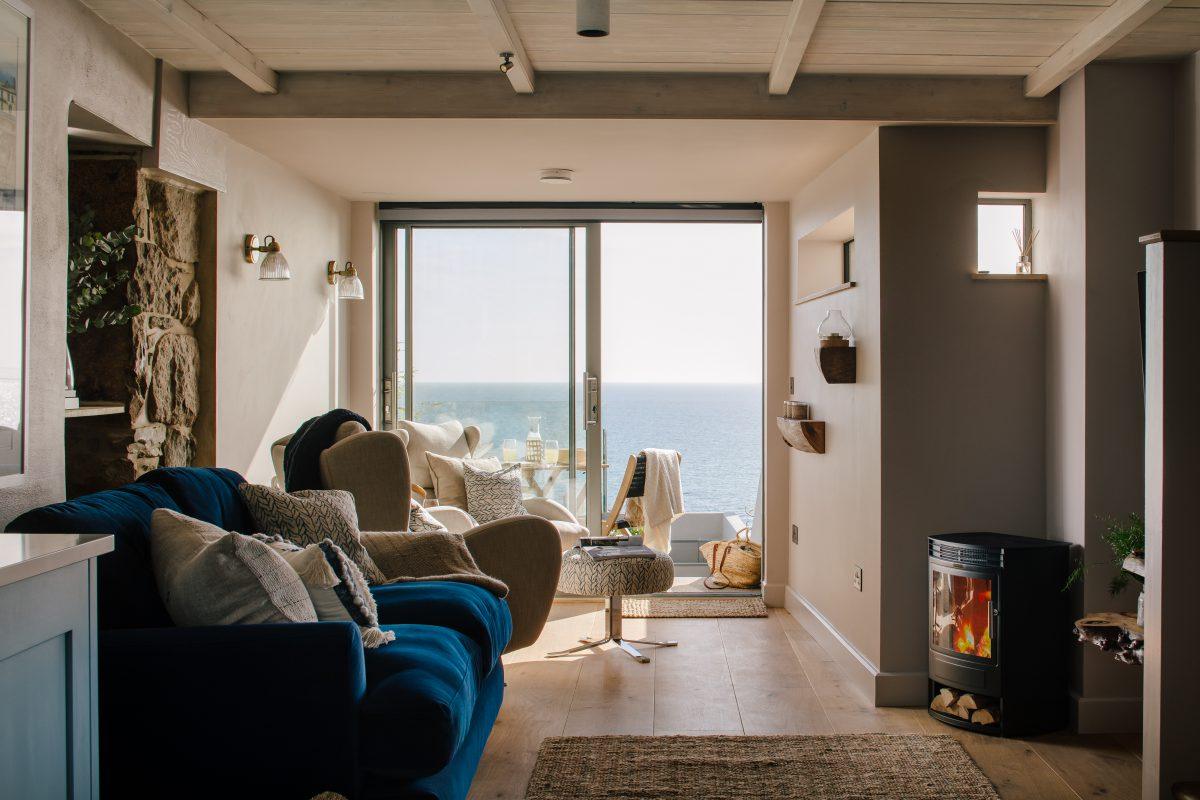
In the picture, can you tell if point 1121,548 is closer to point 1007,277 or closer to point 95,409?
point 1007,277

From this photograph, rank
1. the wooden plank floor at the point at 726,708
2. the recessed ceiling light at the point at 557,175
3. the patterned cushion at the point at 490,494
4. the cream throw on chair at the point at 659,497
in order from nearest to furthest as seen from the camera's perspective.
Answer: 1. the wooden plank floor at the point at 726,708
2. the recessed ceiling light at the point at 557,175
3. the patterned cushion at the point at 490,494
4. the cream throw on chair at the point at 659,497

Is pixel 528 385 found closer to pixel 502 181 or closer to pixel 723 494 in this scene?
pixel 502 181

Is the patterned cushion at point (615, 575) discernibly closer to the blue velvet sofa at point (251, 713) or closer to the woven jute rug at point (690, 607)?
the woven jute rug at point (690, 607)

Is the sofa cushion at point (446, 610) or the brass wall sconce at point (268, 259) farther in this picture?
the brass wall sconce at point (268, 259)

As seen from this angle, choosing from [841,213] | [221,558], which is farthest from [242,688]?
[841,213]

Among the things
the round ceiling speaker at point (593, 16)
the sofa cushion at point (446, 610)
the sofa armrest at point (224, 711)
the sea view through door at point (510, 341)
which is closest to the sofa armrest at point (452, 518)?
the sea view through door at point (510, 341)

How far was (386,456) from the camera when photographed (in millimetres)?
3592

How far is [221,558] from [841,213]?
124 inches

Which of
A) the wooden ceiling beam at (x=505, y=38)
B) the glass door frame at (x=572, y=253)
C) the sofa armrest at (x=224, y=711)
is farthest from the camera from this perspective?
the glass door frame at (x=572, y=253)

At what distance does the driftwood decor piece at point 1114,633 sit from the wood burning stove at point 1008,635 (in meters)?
0.39

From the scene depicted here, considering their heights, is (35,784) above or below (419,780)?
above

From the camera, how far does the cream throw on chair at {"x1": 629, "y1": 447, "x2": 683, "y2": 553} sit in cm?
599

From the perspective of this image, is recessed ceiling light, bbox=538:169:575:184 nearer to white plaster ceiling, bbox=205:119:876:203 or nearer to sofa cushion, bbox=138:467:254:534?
white plaster ceiling, bbox=205:119:876:203

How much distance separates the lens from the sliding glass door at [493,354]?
579 centimetres
